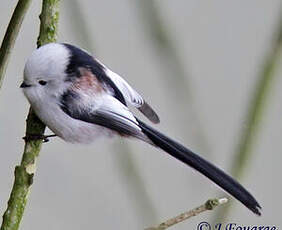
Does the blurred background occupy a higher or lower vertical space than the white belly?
lower

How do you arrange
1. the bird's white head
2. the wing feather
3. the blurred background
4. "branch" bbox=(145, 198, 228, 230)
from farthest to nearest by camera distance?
1. the blurred background
2. the wing feather
3. the bird's white head
4. "branch" bbox=(145, 198, 228, 230)

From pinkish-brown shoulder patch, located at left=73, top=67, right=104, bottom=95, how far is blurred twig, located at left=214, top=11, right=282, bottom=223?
281 millimetres

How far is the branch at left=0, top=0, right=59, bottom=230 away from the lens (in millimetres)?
915

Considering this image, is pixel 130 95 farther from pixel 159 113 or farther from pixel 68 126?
pixel 159 113

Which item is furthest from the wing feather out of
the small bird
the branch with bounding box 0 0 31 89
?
the branch with bounding box 0 0 31 89

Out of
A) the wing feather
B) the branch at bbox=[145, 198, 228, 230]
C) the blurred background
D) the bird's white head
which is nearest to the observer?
the branch at bbox=[145, 198, 228, 230]

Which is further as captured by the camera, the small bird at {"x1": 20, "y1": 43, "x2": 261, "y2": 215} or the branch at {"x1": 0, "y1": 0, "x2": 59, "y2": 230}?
the small bird at {"x1": 20, "y1": 43, "x2": 261, "y2": 215}

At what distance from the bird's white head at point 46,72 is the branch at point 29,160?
0.03 metres

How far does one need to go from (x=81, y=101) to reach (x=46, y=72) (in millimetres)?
103

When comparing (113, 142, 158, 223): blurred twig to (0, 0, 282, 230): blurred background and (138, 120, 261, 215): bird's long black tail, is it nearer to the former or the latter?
(138, 120, 261, 215): bird's long black tail

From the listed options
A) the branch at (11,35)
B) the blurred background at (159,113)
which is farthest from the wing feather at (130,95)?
the blurred background at (159,113)

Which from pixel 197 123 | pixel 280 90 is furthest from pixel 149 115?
pixel 280 90

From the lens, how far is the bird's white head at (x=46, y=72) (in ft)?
3.36

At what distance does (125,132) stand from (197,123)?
0.16 metres
